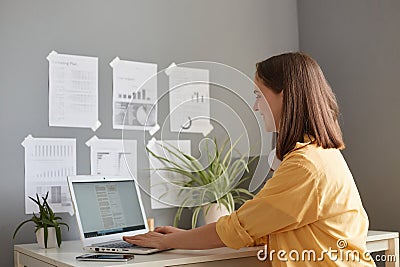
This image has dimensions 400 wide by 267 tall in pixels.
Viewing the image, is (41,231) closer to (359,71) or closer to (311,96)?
(311,96)

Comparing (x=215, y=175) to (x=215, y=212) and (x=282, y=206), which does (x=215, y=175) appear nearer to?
(x=215, y=212)

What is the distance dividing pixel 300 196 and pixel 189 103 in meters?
0.97

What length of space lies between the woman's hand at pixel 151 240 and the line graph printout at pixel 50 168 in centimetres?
48

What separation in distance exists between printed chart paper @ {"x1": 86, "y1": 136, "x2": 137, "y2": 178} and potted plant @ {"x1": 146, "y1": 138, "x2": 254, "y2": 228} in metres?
0.09

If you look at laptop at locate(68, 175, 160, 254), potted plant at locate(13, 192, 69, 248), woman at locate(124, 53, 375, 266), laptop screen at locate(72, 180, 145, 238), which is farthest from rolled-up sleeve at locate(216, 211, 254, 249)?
potted plant at locate(13, 192, 69, 248)

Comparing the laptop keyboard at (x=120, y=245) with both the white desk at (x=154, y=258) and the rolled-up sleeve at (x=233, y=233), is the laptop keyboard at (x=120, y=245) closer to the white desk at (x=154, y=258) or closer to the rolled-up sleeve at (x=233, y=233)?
the white desk at (x=154, y=258)

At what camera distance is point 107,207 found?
81.4 inches

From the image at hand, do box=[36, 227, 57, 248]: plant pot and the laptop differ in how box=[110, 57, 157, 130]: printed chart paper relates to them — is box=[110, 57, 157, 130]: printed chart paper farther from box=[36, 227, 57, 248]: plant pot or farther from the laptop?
box=[36, 227, 57, 248]: plant pot

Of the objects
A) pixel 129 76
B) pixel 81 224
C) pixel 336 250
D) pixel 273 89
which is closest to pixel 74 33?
pixel 129 76

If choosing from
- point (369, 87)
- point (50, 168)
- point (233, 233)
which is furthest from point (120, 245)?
point (369, 87)

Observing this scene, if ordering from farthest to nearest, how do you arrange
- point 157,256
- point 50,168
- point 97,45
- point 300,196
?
point 97,45
point 50,168
point 157,256
point 300,196

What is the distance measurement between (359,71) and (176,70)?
81cm

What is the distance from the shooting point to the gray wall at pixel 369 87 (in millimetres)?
2543

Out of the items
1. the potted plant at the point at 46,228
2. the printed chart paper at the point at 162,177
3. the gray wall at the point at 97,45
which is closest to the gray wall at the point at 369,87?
the gray wall at the point at 97,45
